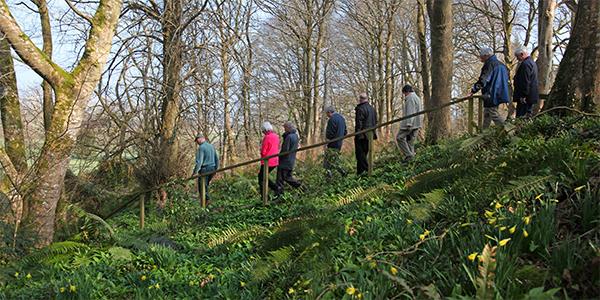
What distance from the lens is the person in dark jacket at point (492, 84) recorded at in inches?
289

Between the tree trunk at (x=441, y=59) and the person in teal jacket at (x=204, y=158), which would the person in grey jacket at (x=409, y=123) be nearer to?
the tree trunk at (x=441, y=59)

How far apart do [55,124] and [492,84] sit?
697cm

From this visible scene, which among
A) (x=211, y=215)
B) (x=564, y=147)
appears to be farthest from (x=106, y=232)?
(x=564, y=147)

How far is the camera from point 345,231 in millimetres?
4352

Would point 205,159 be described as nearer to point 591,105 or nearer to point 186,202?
point 186,202

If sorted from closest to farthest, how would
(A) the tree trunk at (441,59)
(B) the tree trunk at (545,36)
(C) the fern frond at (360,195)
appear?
(C) the fern frond at (360,195), (A) the tree trunk at (441,59), (B) the tree trunk at (545,36)

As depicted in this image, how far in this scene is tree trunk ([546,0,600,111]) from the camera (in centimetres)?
548

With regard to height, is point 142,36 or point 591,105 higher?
point 142,36

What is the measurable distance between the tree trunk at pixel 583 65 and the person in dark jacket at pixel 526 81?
1.70 m

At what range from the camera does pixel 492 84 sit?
292 inches

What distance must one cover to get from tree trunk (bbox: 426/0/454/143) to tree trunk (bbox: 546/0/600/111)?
15.1 feet

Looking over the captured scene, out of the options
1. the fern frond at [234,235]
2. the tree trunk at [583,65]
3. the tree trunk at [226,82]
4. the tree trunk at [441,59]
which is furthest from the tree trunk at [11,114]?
the tree trunk at [583,65]

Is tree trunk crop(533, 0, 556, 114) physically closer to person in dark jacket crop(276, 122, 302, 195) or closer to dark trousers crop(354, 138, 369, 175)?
dark trousers crop(354, 138, 369, 175)

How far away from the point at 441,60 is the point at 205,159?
5.93 m
